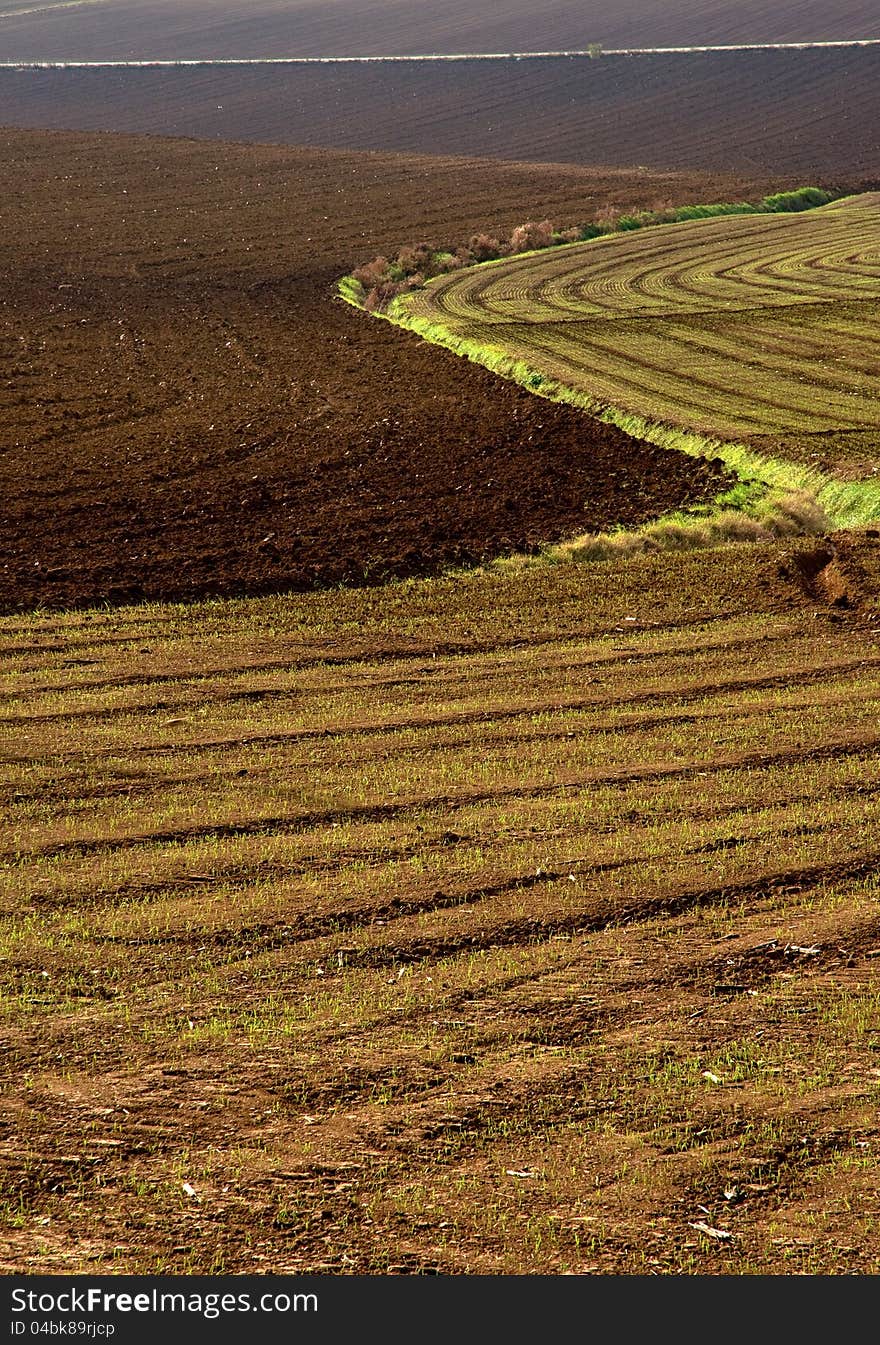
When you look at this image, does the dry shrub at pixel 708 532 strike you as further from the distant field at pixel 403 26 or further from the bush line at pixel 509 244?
the distant field at pixel 403 26

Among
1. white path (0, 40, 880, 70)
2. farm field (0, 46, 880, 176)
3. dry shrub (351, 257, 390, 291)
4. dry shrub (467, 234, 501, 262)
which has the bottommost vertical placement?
dry shrub (351, 257, 390, 291)

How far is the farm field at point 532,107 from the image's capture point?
75.5 metres

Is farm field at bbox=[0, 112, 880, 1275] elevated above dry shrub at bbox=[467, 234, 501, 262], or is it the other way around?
dry shrub at bbox=[467, 234, 501, 262]

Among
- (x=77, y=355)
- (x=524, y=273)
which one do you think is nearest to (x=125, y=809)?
(x=77, y=355)

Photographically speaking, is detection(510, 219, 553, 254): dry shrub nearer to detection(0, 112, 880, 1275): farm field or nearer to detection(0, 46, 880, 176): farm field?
detection(0, 46, 880, 176): farm field

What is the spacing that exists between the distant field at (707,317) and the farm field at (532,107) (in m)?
23.5

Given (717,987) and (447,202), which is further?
(447,202)

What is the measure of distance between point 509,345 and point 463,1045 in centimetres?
2737

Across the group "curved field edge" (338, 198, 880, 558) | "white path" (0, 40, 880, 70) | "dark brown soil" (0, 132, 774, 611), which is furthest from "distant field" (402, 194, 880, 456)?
"white path" (0, 40, 880, 70)

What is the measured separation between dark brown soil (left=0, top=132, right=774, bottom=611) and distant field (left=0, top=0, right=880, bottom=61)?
61.0 metres

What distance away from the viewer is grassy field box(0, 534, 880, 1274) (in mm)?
6230

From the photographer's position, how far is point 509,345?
3275cm

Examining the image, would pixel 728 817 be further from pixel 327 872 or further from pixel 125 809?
pixel 125 809

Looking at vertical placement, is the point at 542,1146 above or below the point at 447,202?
below
